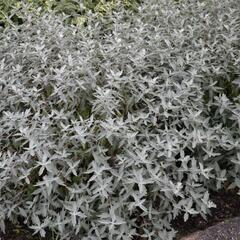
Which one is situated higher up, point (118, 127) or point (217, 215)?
point (118, 127)

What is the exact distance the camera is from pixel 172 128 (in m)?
2.67

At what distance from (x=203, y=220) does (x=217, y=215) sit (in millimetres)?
103

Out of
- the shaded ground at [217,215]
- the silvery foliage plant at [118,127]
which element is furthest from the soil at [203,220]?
the silvery foliage plant at [118,127]

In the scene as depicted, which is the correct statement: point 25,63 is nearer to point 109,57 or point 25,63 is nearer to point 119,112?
point 109,57

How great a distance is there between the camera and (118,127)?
2477 millimetres

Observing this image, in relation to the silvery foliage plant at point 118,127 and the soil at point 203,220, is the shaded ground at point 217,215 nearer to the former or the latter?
the soil at point 203,220

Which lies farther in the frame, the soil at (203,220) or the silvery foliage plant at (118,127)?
the soil at (203,220)

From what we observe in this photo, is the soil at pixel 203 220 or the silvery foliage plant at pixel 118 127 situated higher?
the silvery foliage plant at pixel 118 127

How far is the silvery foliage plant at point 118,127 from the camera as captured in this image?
2434mm

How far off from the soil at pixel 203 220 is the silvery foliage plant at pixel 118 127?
4.4 inches

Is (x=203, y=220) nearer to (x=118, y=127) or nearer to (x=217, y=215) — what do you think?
(x=217, y=215)

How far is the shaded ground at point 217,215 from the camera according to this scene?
266 centimetres

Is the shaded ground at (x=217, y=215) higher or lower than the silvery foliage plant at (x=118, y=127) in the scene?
lower

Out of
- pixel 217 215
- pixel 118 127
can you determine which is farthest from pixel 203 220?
pixel 118 127
